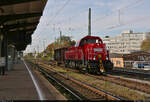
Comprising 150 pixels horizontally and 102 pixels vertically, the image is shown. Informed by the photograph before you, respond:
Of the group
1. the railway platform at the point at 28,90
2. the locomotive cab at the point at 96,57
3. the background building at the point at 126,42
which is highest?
the background building at the point at 126,42

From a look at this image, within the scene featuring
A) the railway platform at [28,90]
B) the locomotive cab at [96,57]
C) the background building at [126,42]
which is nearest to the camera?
the railway platform at [28,90]

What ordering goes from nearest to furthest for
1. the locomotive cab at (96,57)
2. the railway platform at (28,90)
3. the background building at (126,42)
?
1. the railway platform at (28,90)
2. the locomotive cab at (96,57)
3. the background building at (126,42)

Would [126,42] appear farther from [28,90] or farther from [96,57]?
[28,90]

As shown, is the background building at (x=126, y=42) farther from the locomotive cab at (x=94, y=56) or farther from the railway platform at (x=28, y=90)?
the railway platform at (x=28, y=90)

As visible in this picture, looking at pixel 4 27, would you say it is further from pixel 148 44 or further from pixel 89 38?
pixel 148 44

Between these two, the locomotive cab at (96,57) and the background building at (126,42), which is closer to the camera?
the locomotive cab at (96,57)

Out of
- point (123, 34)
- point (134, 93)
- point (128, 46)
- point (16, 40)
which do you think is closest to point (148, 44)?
point (128, 46)

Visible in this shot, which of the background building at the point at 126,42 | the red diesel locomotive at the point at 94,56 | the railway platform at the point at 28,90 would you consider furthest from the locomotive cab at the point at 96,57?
the background building at the point at 126,42

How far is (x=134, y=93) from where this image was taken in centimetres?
1027

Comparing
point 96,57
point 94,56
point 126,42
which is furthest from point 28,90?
point 126,42

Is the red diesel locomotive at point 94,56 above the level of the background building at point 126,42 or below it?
below

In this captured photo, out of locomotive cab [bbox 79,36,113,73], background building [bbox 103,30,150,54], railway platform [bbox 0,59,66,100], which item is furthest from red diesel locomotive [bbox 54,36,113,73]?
background building [bbox 103,30,150,54]

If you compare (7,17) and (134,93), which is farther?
(7,17)

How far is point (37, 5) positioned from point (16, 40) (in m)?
14.6
